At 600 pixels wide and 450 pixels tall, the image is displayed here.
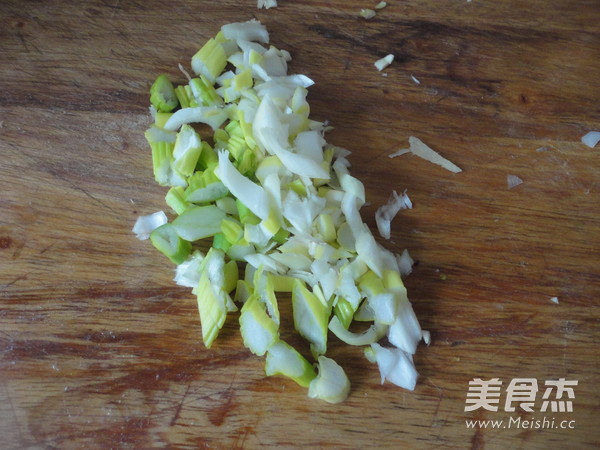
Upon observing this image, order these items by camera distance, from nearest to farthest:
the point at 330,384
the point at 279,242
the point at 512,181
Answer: the point at 330,384
the point at 279,242
the point at 512,181

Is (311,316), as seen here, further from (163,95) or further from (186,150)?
(163,95)

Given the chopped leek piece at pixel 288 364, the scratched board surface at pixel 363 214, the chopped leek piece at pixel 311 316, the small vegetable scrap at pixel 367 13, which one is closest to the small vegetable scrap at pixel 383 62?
the scratched board surface at pixel 363 214

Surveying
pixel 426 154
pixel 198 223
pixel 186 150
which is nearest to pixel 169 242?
pixel 198 223

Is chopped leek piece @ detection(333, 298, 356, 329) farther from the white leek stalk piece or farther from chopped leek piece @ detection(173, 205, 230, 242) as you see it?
the white leek stalk piece

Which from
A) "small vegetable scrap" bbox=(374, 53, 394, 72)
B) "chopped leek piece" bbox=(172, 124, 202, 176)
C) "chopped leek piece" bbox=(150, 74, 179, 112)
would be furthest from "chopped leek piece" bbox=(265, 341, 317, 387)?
"small vegetable scrap" bbox=(374, 53, 394, 72)

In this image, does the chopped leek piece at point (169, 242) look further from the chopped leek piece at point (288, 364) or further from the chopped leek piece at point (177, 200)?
the chopped leek piece at point (288, 364)

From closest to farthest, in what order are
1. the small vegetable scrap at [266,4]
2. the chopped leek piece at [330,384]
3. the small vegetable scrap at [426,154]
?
1. the chopped leek piece at [330,384]
2. the small vegetable scrap at [426,154]
3. the small vegetable scrap at [266,4]
